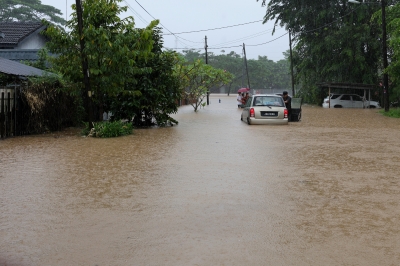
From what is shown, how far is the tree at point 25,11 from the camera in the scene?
52775mm

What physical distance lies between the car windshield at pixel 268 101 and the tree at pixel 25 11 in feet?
126

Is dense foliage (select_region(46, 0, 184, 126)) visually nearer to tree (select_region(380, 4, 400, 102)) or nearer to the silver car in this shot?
the silver car

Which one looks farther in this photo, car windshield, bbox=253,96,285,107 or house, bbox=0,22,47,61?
house, bbox=0,22,47,61

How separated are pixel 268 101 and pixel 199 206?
15.3 meters

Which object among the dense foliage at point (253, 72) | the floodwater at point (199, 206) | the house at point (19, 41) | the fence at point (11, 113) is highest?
the dense foliage at point (253, 72)

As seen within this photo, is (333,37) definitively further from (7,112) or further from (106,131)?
(7,112)

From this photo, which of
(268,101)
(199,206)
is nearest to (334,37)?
(268,101)

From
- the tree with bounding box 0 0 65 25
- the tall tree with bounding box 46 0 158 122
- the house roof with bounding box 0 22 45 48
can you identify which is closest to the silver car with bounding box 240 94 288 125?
the tall tree with bounding box 46 0 158 122

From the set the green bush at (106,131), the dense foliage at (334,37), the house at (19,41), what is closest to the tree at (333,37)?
the dense foliage at (334,37)

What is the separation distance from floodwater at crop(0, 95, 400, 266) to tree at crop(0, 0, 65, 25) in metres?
44.2

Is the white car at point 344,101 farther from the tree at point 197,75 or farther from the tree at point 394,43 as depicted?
the tree at point 197,75

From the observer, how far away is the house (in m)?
25.5

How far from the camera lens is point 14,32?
28.1m

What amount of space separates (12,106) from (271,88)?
9213 cm
